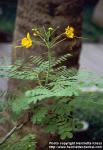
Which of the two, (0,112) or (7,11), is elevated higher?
(7,11)

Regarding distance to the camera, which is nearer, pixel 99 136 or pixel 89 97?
pixel 89 97

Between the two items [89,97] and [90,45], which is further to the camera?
[90,45]

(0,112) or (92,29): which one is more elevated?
(92,29)

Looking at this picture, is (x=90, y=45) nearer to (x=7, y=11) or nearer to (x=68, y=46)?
(x=7, y=11)

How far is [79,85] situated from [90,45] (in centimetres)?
1022

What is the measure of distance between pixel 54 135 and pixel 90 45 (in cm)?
885

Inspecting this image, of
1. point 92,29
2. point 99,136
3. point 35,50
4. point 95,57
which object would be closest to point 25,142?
point 35,50

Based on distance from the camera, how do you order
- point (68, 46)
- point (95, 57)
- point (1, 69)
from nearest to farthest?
point (1, 69), point (68, 46), point (95, 57)

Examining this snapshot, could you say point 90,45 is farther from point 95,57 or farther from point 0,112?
point 0,112

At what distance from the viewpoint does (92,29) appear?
14258 mm

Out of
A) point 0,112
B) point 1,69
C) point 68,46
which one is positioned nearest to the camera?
point 1,69

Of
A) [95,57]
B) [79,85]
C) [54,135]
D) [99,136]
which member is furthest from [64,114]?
[95,57]

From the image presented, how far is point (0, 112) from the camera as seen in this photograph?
3393 millimetres

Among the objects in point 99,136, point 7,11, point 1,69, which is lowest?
point 99,136
